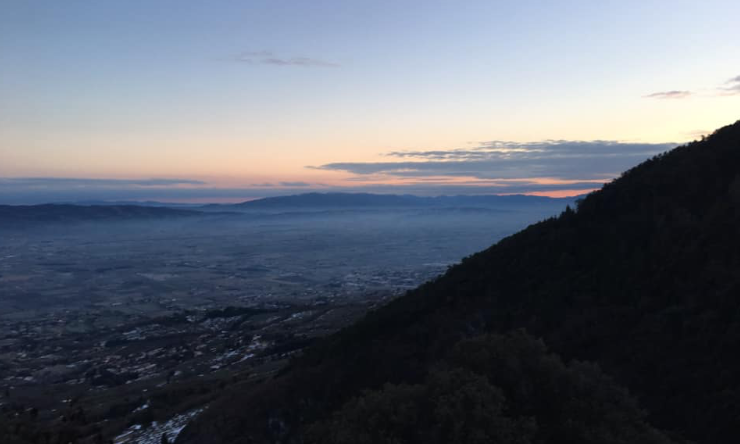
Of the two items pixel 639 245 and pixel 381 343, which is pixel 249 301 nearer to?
pixel 381 343

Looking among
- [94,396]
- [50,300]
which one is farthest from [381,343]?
[50,300]

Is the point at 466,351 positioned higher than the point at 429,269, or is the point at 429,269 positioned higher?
the point at 466,351

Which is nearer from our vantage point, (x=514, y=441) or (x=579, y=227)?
(x=514, y=441)

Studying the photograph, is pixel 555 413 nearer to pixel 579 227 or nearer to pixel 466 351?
pixel 466 351


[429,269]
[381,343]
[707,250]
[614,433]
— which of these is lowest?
[429,269]

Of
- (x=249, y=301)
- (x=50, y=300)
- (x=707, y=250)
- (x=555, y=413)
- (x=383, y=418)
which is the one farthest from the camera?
(x=50, y=300)

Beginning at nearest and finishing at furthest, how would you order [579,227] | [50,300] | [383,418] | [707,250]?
[383,418]
[707,250]
[579,227]
[50,300]
